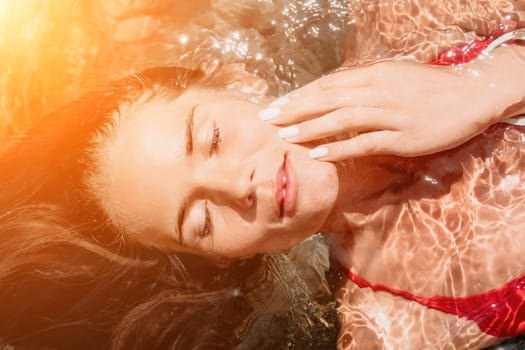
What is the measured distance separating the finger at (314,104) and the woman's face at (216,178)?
0.12 feet

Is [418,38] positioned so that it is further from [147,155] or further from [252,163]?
[147,155]

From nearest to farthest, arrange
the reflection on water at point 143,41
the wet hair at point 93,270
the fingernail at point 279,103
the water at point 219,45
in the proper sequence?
the fingernail at point 279,103 < the wet hair at point 93,270 < the water at point 219,45 < the reflection on water at point 143,41

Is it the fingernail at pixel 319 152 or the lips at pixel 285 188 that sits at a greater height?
the fingernail at pixel 319 152

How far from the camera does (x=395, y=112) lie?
1410 millimetres

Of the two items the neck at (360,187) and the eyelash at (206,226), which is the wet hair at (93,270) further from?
the neck at (360,187)

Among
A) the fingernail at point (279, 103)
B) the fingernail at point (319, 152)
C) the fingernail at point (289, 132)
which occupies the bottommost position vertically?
the fingernail at point (319, 152)

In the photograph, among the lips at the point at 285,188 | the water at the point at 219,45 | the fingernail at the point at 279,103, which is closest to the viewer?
the lips at the point at 285,188

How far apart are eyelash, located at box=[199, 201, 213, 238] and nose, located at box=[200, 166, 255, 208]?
0.07 meters

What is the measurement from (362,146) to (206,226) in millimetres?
472

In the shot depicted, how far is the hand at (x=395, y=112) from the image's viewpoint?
1.40m

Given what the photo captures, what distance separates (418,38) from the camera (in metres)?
1.81

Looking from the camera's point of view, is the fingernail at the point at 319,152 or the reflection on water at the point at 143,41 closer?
the fingernail at the point at 319,152

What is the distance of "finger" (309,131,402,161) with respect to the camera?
1.41 m

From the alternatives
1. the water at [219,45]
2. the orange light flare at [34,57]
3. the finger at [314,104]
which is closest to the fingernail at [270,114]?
the finger at [314,104]
